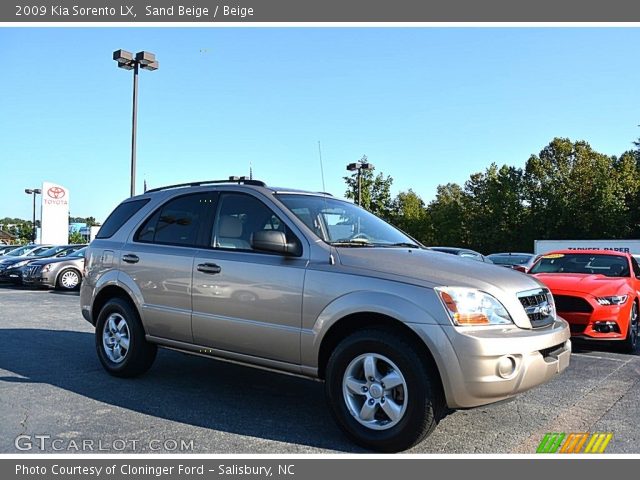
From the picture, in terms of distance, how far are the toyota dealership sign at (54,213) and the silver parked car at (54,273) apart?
14.5 m

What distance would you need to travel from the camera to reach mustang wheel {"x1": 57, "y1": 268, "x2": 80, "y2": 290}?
17094 mm

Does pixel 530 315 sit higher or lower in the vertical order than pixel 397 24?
lower

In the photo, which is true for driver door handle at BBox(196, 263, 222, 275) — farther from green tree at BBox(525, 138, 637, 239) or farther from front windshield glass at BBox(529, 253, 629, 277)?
green tree at BBox(525, 138, 637, 239)

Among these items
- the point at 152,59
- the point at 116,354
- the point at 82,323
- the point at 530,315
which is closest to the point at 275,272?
the point at 530,315

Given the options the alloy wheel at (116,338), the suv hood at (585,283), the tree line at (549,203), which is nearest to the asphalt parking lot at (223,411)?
the alloy wheel at (116,338)

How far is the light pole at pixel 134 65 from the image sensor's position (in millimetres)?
16547

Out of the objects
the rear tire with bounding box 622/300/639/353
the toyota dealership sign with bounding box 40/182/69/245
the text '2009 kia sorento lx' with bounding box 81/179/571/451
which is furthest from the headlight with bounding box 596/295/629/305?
the toyota dealership sign with bounding box 40/182/69/245

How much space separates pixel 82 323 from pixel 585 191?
1749 inches

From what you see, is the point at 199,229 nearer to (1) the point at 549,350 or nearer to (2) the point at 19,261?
(1) the point at 549,350

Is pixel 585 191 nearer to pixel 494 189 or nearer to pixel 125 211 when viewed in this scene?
pixel 494 189

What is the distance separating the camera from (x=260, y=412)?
15.6ft

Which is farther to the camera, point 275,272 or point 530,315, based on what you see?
point 275,272

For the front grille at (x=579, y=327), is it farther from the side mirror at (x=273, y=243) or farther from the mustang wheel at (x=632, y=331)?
the side mirror at (x=273, y=243)

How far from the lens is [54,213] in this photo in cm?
3120
